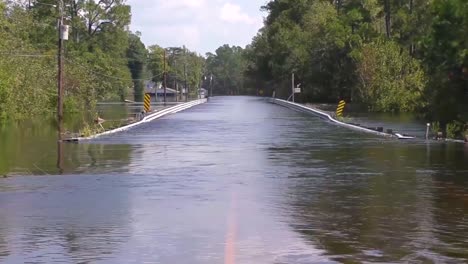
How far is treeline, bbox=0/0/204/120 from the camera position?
2010 inches

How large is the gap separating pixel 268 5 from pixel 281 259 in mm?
127888

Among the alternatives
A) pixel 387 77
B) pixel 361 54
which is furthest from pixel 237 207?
pixel 361 54

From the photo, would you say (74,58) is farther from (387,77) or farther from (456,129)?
(456,129)

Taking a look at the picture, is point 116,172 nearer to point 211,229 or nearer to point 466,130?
point 211,229

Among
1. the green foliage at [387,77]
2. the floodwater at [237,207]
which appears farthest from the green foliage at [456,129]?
the green foliage at [387,77]

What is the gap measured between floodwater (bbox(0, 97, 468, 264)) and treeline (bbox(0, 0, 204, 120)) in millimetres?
28567

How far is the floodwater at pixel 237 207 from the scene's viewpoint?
9.18 m

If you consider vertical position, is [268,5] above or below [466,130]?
above

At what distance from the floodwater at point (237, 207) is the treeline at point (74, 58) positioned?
93.7 ft

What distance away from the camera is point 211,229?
34.6 ft

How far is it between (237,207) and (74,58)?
70.7 metres

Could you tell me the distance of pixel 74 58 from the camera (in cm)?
8062

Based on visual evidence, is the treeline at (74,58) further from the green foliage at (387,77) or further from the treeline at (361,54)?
the green foliage at (387,77)

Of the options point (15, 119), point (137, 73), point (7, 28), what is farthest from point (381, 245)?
point (137, 73)
